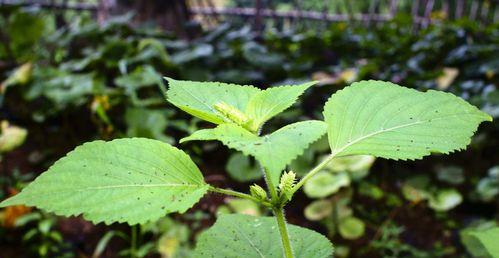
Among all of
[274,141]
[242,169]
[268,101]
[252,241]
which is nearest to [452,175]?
[242,169]

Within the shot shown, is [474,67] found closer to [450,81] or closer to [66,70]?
[450,81]

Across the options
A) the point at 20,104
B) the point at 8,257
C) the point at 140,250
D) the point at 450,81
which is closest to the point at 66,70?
the point at 20,104

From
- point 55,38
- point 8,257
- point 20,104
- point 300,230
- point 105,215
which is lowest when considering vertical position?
point 8,257

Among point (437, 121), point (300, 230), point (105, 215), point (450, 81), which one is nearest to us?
point (105, 215)

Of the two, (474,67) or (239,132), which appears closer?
(239,132)

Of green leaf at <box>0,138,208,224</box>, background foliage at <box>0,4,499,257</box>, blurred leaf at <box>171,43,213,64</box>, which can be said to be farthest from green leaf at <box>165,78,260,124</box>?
blurred leaf at <box>171,43,213,64</box>

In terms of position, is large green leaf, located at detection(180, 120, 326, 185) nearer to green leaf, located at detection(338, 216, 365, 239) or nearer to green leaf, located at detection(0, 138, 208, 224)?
green leaf, located at detection(0, 138, 208, 224)
